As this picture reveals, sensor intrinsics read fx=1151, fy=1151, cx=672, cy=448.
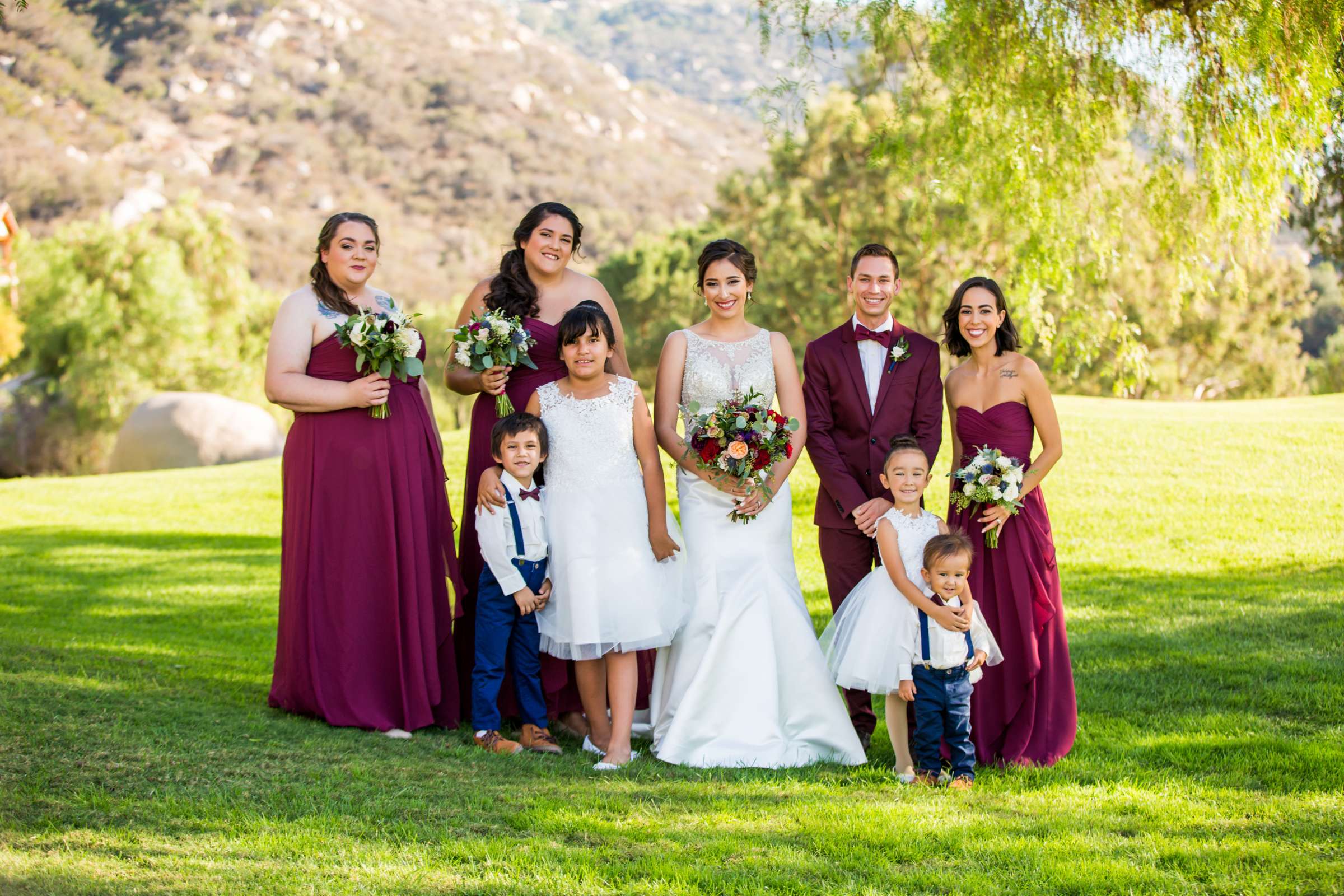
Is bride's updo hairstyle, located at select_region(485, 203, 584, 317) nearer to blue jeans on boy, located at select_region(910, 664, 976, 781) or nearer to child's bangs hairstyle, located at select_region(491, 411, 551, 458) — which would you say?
child's bangs hairstyle, located at select_region(491, 411, 551, 458)

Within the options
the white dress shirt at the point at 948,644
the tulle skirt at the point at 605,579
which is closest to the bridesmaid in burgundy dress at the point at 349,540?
the tulle skirt at the point at 605,579

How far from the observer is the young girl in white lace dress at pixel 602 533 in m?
5.84

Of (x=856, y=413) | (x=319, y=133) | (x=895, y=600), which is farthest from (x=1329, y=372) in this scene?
(x=319, y=133)

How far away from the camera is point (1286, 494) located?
48.5ft

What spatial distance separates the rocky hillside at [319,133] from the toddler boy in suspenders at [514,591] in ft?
179

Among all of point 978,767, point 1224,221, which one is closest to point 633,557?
point 978,767

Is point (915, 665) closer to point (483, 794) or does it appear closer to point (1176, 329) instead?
point (483, 794)

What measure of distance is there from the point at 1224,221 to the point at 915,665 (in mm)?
7104

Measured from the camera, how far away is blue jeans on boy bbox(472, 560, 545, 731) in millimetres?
6039

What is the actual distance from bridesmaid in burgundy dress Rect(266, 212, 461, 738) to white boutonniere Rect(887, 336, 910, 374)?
8.17 feet

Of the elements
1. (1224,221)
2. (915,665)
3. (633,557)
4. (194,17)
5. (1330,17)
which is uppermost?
(194,17)

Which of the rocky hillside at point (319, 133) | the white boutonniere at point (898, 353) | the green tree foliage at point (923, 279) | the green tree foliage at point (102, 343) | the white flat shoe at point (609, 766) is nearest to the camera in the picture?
the white flat shoe at point (609, 766)

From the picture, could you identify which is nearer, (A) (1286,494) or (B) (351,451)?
(B) (351,451)

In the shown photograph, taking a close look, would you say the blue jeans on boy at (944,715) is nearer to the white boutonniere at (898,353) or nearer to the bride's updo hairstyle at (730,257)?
the white boutonniere at (898,353)
